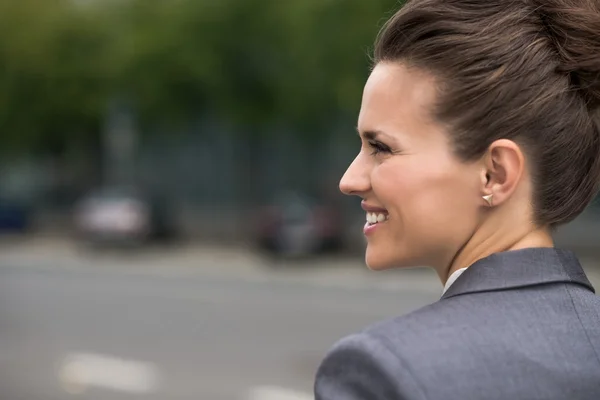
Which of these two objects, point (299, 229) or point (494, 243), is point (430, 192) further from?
point (299, 229)

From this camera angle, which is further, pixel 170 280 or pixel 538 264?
pixel 170 280

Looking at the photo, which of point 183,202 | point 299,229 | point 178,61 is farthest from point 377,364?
point 183,202

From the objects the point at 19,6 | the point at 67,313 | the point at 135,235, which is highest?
the point at 19,6

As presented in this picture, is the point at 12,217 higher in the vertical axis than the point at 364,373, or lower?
lower

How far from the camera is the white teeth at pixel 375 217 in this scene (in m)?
1.12

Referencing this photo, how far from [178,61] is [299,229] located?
578cm

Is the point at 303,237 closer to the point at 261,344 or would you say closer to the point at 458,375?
the point at 261,344

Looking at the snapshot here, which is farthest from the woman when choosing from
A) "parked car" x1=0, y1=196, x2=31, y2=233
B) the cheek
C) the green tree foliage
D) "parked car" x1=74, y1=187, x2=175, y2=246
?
"parked car" x1=0, y1=196, x2=31, y2=233

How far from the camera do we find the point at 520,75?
1069 mm

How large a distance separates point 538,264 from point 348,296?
1363 centimetres

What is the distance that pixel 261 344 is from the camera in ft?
33.9

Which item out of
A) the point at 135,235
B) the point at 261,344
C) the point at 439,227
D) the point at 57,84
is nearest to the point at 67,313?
the point at 261,344

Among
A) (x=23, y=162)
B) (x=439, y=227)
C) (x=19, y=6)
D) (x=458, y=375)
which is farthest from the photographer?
(x=23, y=162)

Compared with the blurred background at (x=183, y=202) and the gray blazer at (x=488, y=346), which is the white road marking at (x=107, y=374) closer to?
the blurred background at (x=183, y=202)
